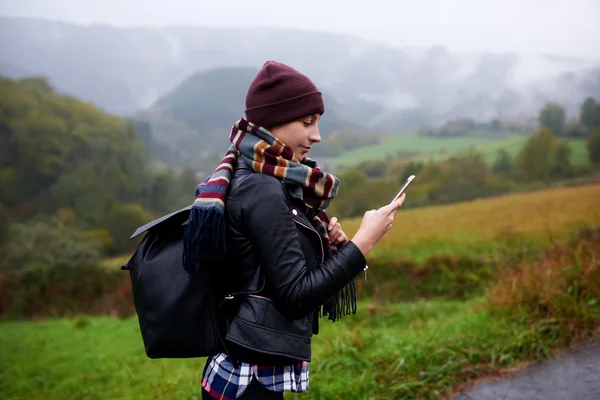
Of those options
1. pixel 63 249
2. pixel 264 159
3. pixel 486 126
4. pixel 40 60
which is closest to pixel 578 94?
pixel 486 126

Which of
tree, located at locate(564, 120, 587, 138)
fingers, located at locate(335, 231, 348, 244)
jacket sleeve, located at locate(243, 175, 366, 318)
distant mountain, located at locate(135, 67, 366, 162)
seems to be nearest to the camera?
jacket sleeve, located at locate(243, 175, 366, 318)

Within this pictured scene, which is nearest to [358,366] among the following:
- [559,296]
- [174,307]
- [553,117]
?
[559,296]

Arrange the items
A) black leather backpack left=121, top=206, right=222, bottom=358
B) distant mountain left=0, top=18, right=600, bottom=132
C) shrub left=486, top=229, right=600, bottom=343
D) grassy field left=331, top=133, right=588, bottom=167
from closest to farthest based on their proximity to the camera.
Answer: black leather backpack left=121, top=206, right=222, bottom=358
shrub left=486, top=229, right=600, bottom=343
grassy field left=331, top=133, right=588, bottom=167
distant mountain left=0, top=18, right=600, bottom=132

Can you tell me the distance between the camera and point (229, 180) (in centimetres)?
190

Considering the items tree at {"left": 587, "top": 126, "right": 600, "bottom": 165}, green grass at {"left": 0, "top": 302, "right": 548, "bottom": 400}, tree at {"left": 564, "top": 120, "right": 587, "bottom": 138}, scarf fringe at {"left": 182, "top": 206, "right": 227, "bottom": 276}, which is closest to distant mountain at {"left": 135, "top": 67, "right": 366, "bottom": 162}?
tree at {"left": 564, "top": 120, "right": 587, "bottom": 138}

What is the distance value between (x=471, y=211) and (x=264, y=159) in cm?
944

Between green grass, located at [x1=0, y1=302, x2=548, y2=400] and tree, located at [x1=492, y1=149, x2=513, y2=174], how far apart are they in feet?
21.1

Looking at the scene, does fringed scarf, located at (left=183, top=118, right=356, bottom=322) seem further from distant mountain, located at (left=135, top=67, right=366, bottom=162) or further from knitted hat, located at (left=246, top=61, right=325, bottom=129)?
distant mountain, located at (left=135, top=67, right=366, bottom=162)

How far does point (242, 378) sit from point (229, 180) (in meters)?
0.70

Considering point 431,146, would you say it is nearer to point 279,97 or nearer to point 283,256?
point 279,97

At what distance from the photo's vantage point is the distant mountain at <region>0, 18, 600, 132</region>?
13.1 meters

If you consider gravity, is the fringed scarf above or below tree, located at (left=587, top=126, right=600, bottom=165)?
above

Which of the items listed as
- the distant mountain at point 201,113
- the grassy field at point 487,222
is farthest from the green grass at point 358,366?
the distant mountain at point 201,113

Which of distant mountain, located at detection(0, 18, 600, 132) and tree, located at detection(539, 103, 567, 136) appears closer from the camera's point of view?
tree, located at detection(539, 103, 567, 136)
